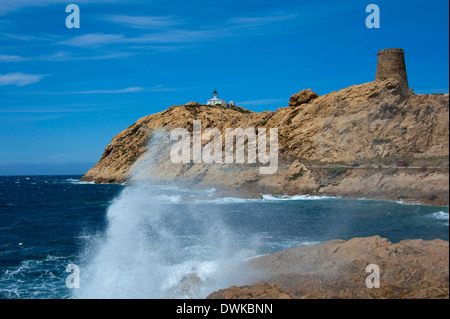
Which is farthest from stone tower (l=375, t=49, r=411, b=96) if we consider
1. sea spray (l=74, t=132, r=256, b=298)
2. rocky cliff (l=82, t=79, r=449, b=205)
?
sea spray (l=74, t=132, r=256, b=298)

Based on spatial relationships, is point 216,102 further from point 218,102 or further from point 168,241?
point 168,241

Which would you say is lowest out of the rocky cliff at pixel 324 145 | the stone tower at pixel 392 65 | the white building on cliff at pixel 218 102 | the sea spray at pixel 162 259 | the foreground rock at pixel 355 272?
the sea spray at pixel 162 259

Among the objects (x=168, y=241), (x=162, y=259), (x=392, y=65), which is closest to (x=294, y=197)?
(x=392, y=65)

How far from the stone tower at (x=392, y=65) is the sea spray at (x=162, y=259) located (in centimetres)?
3408

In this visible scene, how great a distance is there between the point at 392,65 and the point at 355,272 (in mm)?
45223

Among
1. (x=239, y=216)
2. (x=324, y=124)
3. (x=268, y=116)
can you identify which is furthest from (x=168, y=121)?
(x=239, y=216)

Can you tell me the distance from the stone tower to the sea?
23.6 m

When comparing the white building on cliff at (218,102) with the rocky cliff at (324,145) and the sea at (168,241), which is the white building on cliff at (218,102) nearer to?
the rocky cliff at (324,145)

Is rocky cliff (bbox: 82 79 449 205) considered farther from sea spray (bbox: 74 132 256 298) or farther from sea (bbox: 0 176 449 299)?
sea spray (bbox: 74 132 256 298)

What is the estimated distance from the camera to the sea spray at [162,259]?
1249cm

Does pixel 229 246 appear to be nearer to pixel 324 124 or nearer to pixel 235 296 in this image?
pixel 235 296

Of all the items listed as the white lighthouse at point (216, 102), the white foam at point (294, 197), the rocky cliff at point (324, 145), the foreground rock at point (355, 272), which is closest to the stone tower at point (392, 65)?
the rocky cliff at point (324, 145)

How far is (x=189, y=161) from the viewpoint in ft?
252

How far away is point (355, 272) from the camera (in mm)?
9891
